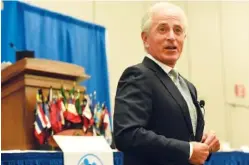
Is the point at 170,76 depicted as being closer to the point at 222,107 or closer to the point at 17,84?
the point at 17,84

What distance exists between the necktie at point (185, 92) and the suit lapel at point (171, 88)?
0.03 m

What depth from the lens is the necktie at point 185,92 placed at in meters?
1.42

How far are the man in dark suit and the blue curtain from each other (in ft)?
10.8

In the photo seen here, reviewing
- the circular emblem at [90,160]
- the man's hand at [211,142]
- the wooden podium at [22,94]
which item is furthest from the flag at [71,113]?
the man's hand at [211,142]

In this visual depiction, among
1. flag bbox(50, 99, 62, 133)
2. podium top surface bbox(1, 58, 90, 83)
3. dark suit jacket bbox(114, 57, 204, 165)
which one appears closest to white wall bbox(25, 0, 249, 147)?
podium top surface bbox(1, 58, 90, 83)

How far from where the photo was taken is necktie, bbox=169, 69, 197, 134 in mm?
1425

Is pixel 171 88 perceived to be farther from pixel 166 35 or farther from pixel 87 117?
pixel 87 117

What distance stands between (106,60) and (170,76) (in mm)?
4228

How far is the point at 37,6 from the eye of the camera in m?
5.07

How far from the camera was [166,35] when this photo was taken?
1456mm

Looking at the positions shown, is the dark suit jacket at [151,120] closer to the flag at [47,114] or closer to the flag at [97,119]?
the flag at [47,114]

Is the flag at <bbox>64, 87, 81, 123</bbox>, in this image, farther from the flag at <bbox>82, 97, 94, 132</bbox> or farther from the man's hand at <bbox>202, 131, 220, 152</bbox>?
the man's hand at <bbox>202, 131, 220, 152</bbox>

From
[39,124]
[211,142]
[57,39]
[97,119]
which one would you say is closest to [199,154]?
[211,142]

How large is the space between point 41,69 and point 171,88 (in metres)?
1.79
